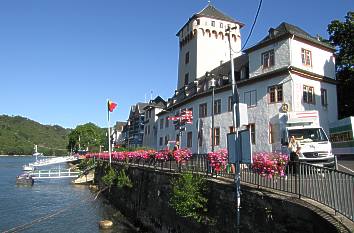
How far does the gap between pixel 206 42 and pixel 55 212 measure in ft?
102

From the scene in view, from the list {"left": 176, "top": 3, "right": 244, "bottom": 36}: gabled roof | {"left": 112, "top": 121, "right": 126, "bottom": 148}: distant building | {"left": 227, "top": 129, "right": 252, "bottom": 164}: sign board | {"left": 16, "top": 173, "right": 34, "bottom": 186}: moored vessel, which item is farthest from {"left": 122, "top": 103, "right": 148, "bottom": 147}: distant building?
{"left": 227, "top": 129, "right": 252, "bottom": 164}: sign board

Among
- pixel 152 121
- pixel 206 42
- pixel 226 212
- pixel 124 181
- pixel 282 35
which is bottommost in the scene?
pixel 124 181

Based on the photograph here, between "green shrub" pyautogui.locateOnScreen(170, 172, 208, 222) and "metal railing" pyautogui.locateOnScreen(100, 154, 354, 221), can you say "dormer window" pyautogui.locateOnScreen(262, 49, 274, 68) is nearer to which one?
"metal railing" pyautogui.locateOnScreen(100, 154, 354, 221)

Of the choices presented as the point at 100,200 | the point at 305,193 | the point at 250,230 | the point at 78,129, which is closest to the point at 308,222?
the point at 305,193

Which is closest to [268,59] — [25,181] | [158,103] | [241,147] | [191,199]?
[191,199]

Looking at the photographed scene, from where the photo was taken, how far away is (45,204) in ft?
108

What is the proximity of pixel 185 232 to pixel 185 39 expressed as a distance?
41605 mm

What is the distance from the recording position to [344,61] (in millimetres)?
36375

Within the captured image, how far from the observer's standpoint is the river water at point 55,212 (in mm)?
22969

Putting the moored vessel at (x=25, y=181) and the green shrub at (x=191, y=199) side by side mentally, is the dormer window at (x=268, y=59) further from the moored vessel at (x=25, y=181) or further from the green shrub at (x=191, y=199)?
the moored vessel at (x=25, y=181)

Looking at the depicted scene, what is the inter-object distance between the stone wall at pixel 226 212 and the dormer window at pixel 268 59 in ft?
49.7

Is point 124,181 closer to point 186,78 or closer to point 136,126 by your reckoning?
point 186,78

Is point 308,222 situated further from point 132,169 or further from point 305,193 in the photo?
point 132,169

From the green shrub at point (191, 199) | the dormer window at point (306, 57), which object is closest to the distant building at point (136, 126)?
the dormer window at point (306, 57)
